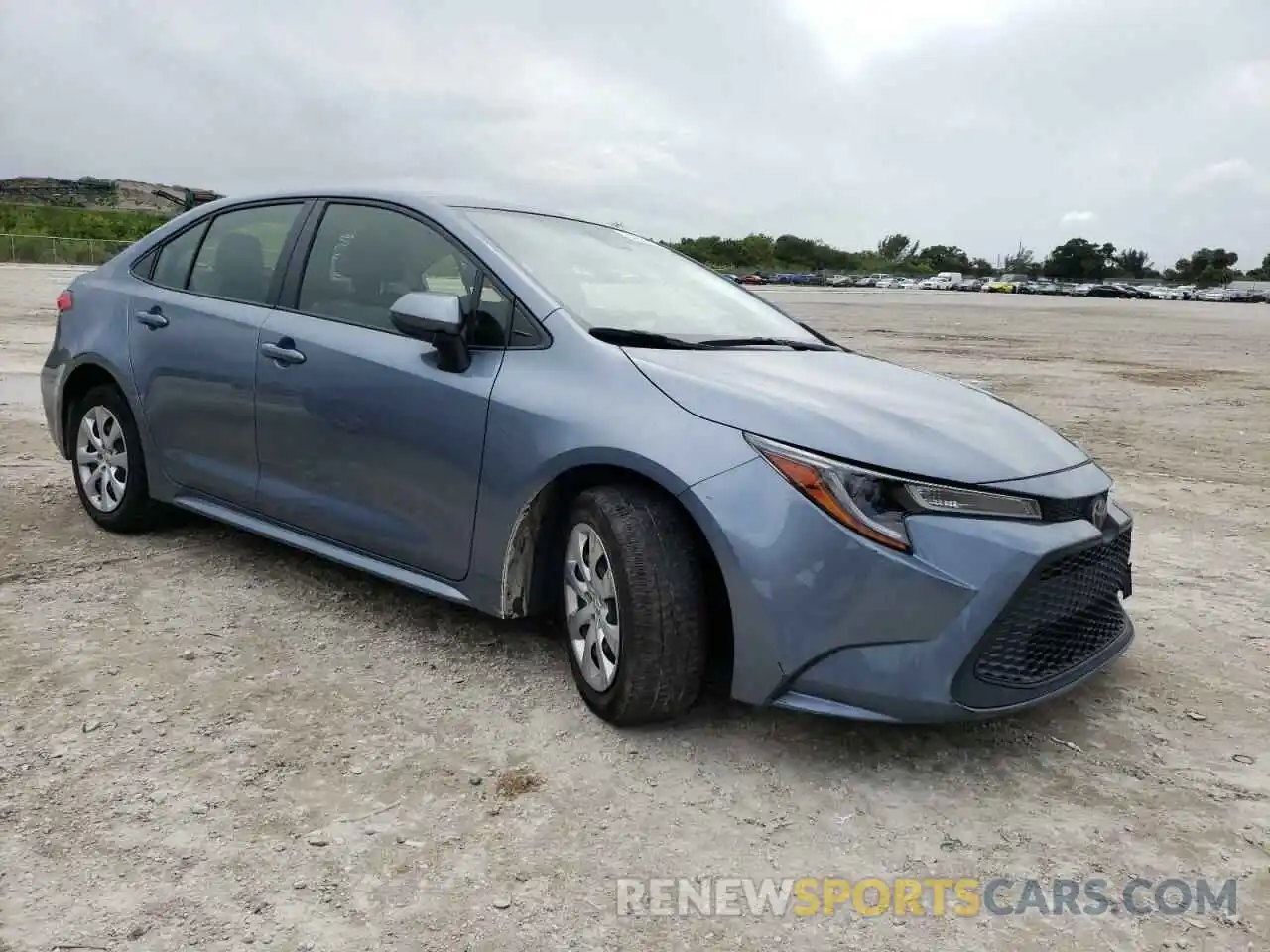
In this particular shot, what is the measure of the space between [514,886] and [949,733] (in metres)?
1.40

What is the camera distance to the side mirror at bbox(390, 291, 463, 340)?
3135 mm

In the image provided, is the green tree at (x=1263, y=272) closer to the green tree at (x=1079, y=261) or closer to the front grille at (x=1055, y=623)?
the green tree at (x=1079, y=261)

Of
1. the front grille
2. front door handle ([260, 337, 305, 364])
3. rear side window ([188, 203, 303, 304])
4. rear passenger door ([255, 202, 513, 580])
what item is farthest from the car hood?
rear side window ([188, 203, 303, 304])

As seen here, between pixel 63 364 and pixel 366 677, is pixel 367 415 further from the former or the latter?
pixel 63 364

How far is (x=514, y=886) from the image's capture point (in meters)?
2.28

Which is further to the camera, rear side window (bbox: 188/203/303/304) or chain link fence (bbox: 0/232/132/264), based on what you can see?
chain link fence (bbox: 0/232/132/264)

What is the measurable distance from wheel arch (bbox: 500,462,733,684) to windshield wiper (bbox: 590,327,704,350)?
1.43 feet

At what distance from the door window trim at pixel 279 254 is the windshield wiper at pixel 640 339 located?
4.79ft

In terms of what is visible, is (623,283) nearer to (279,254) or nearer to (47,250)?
(279,254)

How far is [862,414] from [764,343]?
0.85 m

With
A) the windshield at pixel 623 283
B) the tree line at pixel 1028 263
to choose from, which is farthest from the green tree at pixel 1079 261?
the windshield at pixel 623 283

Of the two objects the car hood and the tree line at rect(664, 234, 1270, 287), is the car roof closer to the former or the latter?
the car hood

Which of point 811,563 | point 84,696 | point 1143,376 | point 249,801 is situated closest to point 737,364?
point 811,563

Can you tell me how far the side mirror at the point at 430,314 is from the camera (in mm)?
3135
